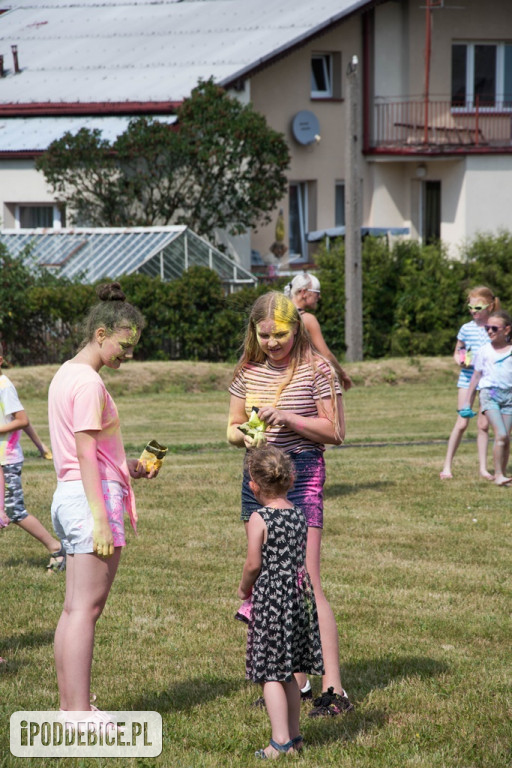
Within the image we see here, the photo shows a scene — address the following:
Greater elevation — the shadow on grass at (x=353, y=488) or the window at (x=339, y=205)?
the window at (x=339, y=205)

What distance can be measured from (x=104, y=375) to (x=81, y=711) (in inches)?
608

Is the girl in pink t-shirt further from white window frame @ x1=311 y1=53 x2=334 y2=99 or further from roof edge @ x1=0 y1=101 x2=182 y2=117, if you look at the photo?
white window frame @ x1=311 y1=53 x2=334 y2=99

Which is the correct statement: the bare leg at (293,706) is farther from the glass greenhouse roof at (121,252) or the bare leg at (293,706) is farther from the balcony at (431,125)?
the balcony at (431,125)

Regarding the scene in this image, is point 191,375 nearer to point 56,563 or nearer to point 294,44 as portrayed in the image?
point 294,44

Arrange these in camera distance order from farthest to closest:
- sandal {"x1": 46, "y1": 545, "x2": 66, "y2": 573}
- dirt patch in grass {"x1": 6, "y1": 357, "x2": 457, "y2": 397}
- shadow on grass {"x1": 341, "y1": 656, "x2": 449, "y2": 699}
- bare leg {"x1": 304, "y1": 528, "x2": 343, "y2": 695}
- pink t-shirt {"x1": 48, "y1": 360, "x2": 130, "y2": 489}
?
dirt patch in grass {"x1": 6, "y1": 357, "x2": 457, "y2": 397}
sandal {"x1": 46, "y1": 545, "x2": 66, "y2": 573}
shadow on grass {"x1": 341, "y1": 656, "x2": 449, "y2": 699}
bare leg {"x1": 304, "y1": 528, "x2": 343, "y2": 695}
pink t-shirt {"x1": 48, "y1": 360, "x2": 130, "y2": 489}

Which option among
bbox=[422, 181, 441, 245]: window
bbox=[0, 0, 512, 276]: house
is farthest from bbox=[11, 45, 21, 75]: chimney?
bbox=[422, 181, 441, 245]: window

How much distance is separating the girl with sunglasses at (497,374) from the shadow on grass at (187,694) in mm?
5778

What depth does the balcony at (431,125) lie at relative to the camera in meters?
30.5

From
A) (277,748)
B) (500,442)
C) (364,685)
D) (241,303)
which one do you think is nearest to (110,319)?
(277,748)

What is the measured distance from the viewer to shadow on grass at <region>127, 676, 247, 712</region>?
18.3 ft

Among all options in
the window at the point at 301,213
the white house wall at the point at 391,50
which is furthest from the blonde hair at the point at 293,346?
the white house wall at the point at 391,50

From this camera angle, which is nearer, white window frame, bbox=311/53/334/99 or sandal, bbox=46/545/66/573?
sandal, bbox=46/545/66/573

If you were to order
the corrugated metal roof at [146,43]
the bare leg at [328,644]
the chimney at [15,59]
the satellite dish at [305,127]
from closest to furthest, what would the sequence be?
the bare leg at [328,644], the corrugated metal roof at [146,43], the satellite dish at [305,127], the chimney at [15,59]

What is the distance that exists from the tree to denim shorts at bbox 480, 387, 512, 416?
49.4ft
